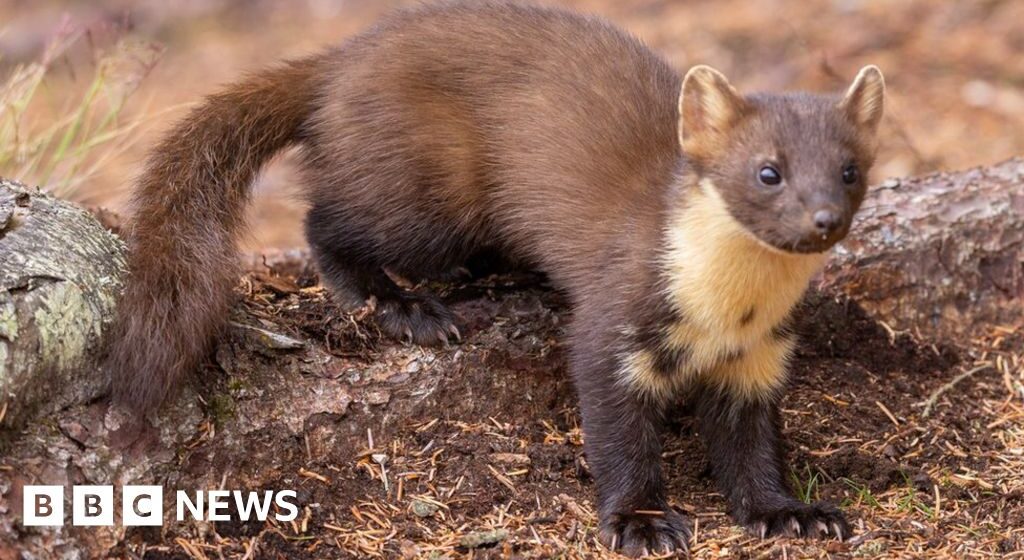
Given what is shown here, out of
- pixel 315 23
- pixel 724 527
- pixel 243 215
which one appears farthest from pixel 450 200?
pixel 315 23

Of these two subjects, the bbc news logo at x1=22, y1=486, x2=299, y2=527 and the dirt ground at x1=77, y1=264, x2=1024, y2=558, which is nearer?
the bbc news logo at x1=22, y1=486, x2=299, y2=527

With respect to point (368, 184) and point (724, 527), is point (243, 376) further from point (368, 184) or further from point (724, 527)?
point (724, 527)

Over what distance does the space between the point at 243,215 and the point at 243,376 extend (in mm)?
828

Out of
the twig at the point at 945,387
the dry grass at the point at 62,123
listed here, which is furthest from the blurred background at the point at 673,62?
the twig at the point at 945,387

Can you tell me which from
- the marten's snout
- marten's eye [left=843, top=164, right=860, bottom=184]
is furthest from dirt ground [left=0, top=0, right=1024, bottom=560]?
marten's eye [left=843, top=164, right=860, bottom=184]

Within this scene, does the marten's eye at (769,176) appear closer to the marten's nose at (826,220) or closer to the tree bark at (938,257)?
the marten's nose at (826,220)

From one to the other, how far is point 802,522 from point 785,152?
4.53ft

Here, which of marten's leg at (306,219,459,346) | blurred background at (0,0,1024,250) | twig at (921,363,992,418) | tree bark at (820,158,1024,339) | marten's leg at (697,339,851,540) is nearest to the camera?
marten's leg at (697,339,851,540)

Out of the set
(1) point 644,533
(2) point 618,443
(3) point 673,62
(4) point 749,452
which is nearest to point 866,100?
(4) point 749,452

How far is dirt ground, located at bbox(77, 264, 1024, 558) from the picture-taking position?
436cm

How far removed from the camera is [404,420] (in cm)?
482

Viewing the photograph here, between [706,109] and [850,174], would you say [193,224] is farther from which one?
[850,174]

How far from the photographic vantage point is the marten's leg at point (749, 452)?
15.0 feet

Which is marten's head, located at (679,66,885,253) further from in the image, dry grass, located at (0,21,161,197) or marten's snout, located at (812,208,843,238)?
dry grass, located at (0,21,161,197)
